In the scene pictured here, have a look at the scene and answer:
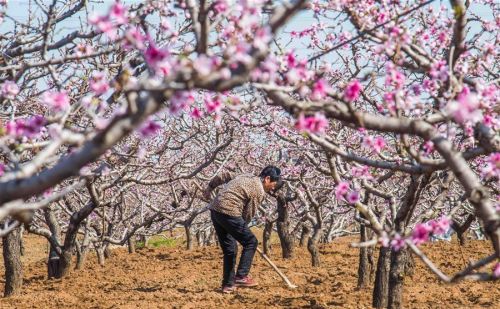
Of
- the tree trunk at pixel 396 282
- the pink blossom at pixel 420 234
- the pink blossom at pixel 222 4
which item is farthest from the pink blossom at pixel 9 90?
the tree trunk at pixel 396 282

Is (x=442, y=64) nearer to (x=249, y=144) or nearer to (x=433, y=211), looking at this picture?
(x=433, y=211)

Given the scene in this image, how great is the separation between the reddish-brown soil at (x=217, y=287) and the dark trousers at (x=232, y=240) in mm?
294

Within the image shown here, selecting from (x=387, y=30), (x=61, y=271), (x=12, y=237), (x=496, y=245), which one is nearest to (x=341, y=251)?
A: (x=61, y=271)

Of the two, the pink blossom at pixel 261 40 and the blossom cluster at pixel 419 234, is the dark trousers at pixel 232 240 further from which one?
the pink blossom at pixel 261 40

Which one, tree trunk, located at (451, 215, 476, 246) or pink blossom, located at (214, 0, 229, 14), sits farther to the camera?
tree trunk, located at (451, 215, 476, 246)

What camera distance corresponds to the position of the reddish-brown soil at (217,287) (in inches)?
289

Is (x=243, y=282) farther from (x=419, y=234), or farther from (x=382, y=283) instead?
(x=419, y=234)

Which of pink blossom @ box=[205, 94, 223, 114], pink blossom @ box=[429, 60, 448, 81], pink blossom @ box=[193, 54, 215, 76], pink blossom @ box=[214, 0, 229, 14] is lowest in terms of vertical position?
pink blossom @ box=[193, 54, 215, 76]

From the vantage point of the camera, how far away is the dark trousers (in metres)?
7.70

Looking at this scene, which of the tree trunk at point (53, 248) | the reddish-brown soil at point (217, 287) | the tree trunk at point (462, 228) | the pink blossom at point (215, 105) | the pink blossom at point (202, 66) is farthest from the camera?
the tree trunk at point (462, 228)

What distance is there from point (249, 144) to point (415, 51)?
1114 centimetres

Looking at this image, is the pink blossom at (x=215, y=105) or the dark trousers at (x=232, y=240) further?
the dark trousers at (x=232, y=240)

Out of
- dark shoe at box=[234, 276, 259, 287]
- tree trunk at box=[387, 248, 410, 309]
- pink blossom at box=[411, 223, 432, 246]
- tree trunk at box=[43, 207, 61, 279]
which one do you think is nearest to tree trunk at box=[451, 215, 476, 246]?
dark shoe at box=[234, 276, 259, 287]

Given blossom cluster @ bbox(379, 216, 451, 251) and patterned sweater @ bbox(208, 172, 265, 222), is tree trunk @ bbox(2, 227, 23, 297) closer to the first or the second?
patterned sweater @ bbox(208, 172, 265, 222)
